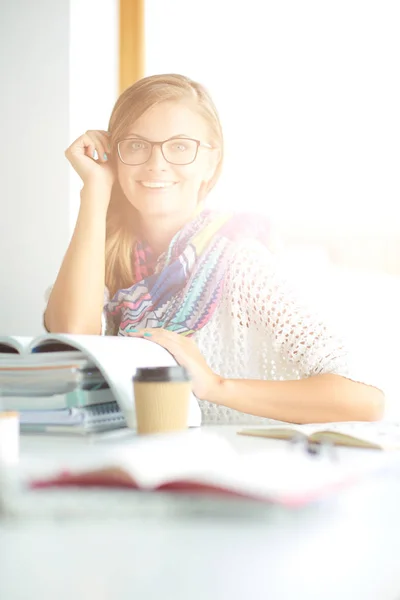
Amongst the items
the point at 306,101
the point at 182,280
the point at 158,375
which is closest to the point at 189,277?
the point at 182,280

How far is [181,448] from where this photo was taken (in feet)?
2.56

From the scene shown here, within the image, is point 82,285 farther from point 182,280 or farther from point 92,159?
point 92,159

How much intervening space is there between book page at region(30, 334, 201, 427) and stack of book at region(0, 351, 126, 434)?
0.07ft

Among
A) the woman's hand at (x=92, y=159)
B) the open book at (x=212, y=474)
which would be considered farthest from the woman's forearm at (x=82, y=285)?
the open book at (x=212, y=474)

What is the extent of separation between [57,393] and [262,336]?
26.2 inches

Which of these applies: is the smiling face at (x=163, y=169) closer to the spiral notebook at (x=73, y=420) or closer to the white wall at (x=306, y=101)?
the white wall at (x=306, y=101)

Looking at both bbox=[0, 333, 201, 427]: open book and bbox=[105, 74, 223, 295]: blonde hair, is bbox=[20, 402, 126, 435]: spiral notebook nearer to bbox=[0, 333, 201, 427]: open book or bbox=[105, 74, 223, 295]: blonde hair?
bbox=[0, 333, 201, 427]: open book

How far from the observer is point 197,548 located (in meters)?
0.54

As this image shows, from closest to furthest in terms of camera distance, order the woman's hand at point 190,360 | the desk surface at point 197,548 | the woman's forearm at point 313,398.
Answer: the desk surface at point 197,548
the woman's hand at point 190,360
the woman's forearm at point 313,398

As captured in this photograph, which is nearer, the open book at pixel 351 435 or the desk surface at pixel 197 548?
the desk surface at pixel 197 548

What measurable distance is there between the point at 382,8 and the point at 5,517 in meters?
1.94

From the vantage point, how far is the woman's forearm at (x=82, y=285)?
181 cm

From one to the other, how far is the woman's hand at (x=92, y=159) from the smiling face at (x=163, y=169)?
38 mm

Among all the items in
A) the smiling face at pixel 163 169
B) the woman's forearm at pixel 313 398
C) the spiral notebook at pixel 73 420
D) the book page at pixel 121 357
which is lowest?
the woman's forearm at pixel 313 398
